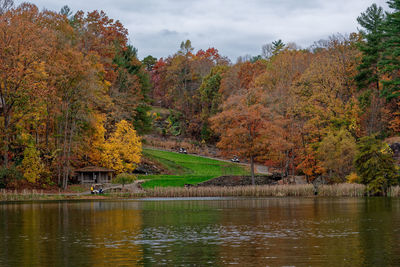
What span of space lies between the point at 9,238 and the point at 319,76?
59.4 metres

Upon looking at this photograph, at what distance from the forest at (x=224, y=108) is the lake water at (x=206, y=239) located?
28880 millimetres

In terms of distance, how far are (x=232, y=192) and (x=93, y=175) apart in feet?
68.4

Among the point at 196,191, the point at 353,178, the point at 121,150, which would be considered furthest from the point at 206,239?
the point at 121,150

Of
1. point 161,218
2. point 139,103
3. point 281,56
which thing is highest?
point 281,56

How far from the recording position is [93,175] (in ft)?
244

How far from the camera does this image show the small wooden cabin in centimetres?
7362

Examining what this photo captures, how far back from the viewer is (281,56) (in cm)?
9881

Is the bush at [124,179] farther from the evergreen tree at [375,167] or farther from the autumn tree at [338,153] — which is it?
the evergreen tree at [375,167]

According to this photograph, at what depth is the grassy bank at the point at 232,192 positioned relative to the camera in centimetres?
5978

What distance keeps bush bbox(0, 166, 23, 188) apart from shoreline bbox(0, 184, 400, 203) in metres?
1.70

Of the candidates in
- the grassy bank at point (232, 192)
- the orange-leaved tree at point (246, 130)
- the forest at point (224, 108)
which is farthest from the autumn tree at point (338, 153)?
the orange-leaved tree at point (246, 130)

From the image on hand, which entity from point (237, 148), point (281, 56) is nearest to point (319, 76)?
point (237, 148)

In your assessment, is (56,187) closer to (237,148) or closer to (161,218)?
(237,148)

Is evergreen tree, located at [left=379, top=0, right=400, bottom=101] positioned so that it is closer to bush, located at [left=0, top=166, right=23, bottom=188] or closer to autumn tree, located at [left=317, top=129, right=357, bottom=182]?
autumn tree, located at [left=317, top=129, right=357, bottom=182]
